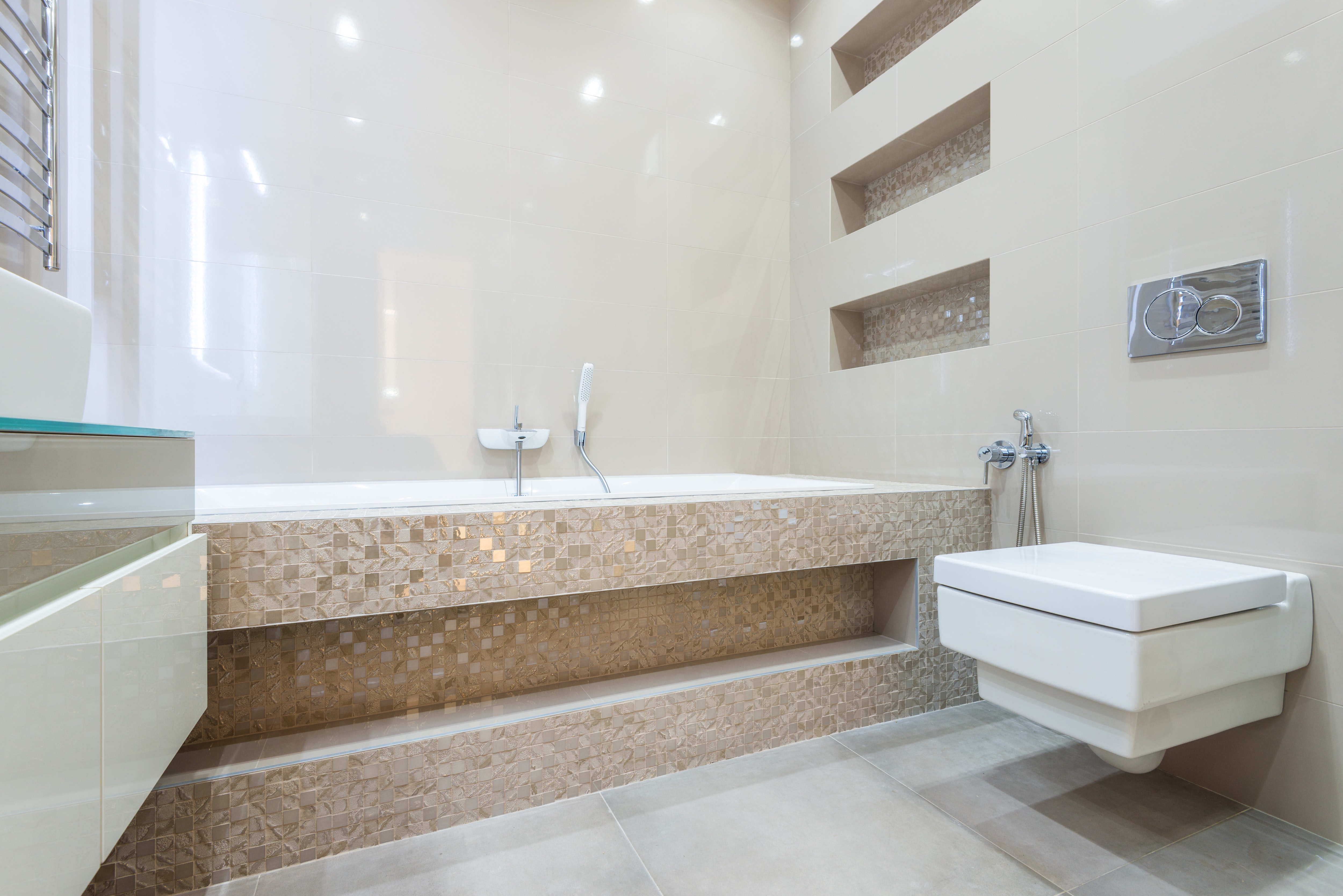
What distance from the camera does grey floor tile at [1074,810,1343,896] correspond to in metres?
1.13

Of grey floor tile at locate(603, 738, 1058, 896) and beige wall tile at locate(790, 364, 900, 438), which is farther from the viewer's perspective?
beige wall tile at locate(790, 364, 900, 438)

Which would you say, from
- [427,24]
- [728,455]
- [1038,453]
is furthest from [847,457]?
[427,24]

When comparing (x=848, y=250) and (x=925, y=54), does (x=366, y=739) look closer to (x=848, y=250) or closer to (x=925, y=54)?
(x=848, y=250)

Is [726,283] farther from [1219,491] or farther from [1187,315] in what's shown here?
[1219,491]

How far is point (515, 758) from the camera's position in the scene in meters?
1.37

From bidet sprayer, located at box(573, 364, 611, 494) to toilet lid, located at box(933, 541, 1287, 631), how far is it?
146cm

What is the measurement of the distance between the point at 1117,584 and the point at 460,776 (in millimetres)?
1372

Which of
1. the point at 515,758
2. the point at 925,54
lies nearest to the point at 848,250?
the point at 925,54

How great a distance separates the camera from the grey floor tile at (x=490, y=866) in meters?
1.14

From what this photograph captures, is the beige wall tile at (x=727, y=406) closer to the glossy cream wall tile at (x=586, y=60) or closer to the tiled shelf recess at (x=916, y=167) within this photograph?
the tiled shelf recess at (x=916, y=167)

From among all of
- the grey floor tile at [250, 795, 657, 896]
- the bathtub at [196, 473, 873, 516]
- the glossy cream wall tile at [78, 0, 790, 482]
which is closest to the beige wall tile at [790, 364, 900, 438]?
the glossy cream wall tile at [78, 0, 790, 482]

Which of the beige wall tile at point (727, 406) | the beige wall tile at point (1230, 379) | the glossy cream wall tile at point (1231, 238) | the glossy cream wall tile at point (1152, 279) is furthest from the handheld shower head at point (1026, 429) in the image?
the beige wall tile at point (727, 406)

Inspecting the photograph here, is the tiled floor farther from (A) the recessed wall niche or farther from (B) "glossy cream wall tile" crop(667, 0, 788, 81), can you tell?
(B) "glossy cream wall tile" crop(667, 0, 788, 81)

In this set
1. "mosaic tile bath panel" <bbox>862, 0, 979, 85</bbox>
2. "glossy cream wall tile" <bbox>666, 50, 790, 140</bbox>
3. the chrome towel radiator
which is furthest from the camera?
"glossy cream wall tile" <bbox>666, 50, 790, 140</bbox>
